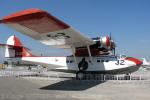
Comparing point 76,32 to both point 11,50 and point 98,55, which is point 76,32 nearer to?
point 98,55

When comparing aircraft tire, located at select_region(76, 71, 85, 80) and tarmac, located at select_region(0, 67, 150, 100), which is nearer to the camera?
tarmac, located at select_region(0, 67, 150, 100)

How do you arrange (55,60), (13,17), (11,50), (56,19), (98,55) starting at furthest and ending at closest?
(11,50) < (55,60) < (98,55) < (56,19) < (13,17)

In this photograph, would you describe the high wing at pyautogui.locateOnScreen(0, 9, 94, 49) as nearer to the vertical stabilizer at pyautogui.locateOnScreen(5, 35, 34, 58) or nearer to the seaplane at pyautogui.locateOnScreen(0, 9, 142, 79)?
the seaplane at pyautogui.locateOnScreen(0, 9, 142, 79)

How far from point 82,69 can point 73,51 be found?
2.00 meters

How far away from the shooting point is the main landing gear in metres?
14.5

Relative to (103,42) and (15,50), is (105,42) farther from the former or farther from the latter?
(15,50)

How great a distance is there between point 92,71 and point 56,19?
26.0 ft

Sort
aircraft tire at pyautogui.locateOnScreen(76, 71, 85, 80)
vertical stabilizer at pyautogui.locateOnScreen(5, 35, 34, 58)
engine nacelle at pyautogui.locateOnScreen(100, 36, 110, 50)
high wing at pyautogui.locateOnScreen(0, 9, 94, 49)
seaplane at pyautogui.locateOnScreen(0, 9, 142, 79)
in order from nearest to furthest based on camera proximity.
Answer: high wing at pyautogui.locateOnScreen(0, 9, 94, 49) < seaplane at pyautogui.locateOnScreen(0, 9, 142, 79) < engine nacelle at pyautogui.locateOnScreen(100, 36, 110, 50) < aircraft tire at pyautogui.locateOnScreen(76, 71, 85, 80) < vertical stabilizer at pyautogui.locateOnScreen(5, 35, 34, 58)

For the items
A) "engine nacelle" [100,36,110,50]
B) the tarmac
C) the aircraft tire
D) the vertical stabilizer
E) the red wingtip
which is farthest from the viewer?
the vertical stabilizer

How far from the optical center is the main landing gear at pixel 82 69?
1446cm

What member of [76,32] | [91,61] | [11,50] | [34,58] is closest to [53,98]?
[76,32]

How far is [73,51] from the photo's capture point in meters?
14.2

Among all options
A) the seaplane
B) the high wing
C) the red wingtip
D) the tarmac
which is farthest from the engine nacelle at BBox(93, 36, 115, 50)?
the red wingtip

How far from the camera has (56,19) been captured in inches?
339
